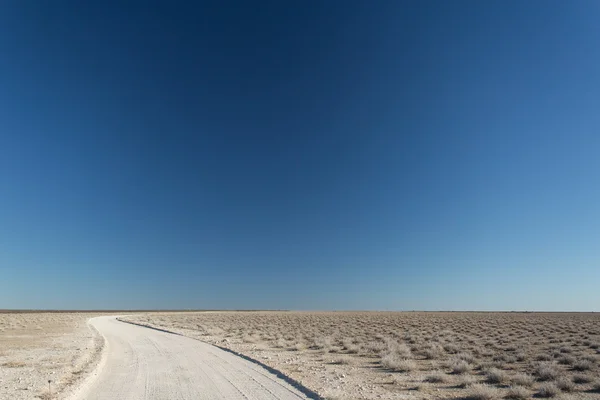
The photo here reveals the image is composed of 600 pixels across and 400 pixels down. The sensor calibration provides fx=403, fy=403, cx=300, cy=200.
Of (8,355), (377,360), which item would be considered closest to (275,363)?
(377,360)

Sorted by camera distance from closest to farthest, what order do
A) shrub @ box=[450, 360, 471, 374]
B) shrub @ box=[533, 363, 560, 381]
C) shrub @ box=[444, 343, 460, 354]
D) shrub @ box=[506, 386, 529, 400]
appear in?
shrub @ box=[506, 386, 529, 400] < shrub @ box=[533, 363, 560, 381] < shrub @ box=[450, 360, 471, 374] < shrub @ box=[444, 343, 460, 354]

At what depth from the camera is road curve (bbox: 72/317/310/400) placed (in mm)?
10703

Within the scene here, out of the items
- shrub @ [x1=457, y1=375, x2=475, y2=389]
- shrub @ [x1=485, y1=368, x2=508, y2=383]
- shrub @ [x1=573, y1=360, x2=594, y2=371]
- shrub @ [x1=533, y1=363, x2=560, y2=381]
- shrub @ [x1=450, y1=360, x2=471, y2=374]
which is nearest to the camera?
shrub @ [x1=457, y1=375, x2=475, y2=389]

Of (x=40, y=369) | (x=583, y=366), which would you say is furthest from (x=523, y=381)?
(x=40, y=369)

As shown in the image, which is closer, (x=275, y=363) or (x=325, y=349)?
(x=275, y=363)

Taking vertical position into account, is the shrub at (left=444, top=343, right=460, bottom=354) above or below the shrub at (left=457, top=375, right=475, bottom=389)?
above

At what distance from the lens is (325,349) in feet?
74.2

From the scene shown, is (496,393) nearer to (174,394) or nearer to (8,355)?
(174,394)

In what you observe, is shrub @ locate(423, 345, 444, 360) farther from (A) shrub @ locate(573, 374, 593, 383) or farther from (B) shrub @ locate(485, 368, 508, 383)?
(A) shrub @ locate(573, 374, 593, 383)

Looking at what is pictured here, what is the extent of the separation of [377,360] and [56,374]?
1316 centimetres

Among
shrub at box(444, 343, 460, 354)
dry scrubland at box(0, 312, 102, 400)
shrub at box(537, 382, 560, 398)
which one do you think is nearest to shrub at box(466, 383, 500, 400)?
shrub at box(537, 382, 560, 398)

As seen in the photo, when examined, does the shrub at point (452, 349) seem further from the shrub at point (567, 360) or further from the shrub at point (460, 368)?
the shrub at point (460, 368)

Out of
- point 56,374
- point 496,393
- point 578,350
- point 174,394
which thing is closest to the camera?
point 174,394

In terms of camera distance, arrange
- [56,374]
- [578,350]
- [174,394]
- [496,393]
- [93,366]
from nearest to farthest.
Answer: [174,394] < [496,393] < [56,374] < [93,366] < [578,350]
